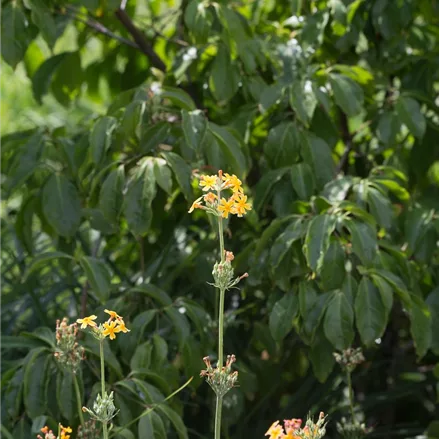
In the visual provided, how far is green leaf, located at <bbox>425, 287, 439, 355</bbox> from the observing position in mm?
2363

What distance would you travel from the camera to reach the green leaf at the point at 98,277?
2273 mm

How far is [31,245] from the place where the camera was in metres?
2.61

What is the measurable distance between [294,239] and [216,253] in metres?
0.46

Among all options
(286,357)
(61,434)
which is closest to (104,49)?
(286,357)

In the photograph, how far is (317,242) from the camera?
2.12 metres

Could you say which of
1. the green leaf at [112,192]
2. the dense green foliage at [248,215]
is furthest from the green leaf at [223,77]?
the green leaf at [112,192]

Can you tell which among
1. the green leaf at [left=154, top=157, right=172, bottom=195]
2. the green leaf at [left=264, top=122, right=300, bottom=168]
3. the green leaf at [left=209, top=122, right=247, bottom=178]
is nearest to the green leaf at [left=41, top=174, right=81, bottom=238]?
the green leaf at [left=154, top=157, right=172, bottom=195]

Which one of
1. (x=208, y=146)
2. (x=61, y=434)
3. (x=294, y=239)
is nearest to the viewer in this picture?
(x=61, y=434)

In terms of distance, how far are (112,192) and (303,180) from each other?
0.48 metres

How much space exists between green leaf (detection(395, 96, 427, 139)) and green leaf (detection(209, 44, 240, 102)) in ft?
1.44

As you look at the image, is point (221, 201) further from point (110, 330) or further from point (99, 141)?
point (99, 141)

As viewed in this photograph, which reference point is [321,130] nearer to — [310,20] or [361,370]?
[310,20]

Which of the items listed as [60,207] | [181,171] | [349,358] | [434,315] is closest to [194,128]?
[181,171]

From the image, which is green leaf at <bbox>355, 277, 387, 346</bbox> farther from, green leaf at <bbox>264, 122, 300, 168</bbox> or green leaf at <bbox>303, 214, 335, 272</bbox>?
green leaf at <bbox>264, 122, 300, 168</bbox>
